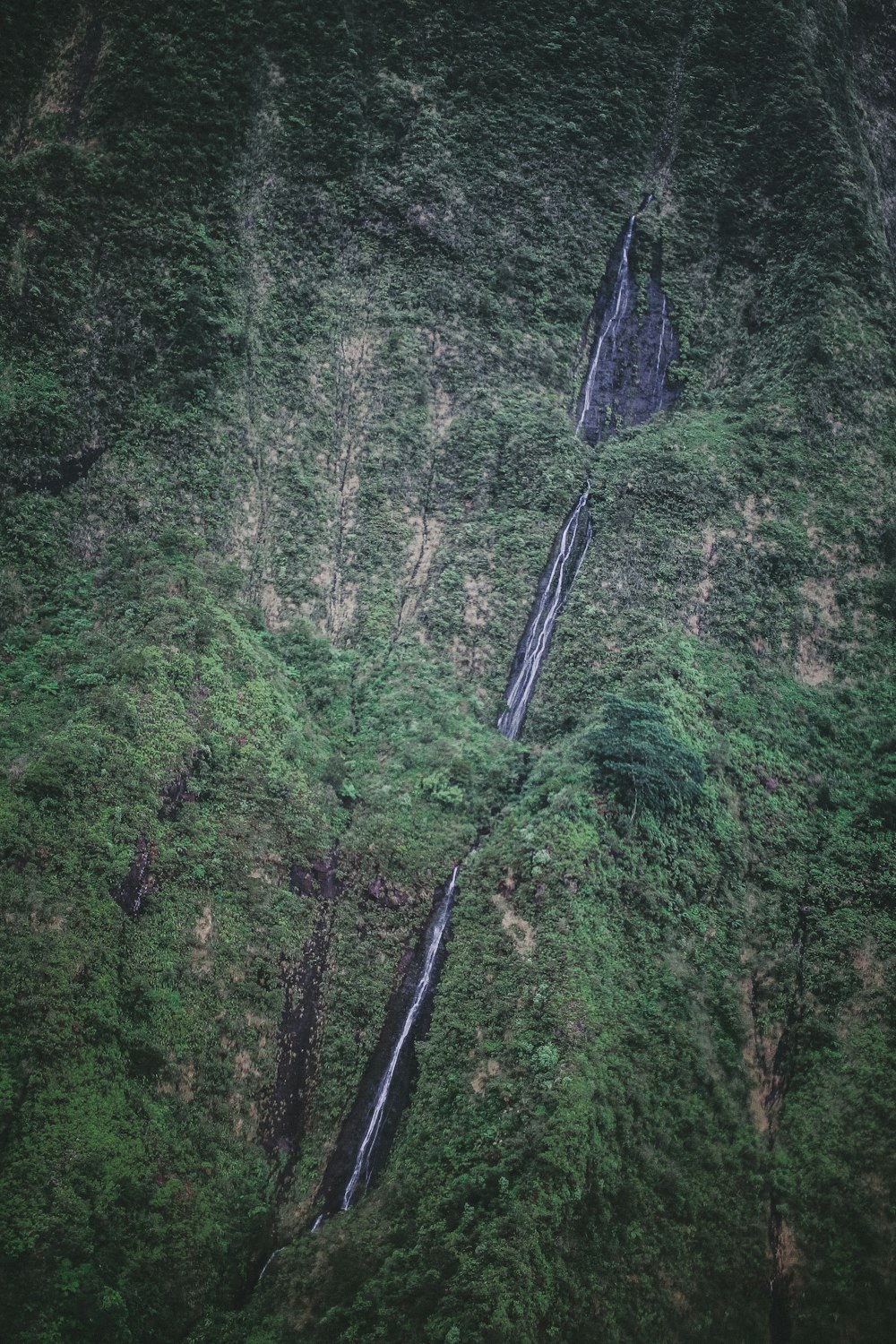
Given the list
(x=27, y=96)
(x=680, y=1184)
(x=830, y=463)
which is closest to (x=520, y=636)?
(x=830, y=463)

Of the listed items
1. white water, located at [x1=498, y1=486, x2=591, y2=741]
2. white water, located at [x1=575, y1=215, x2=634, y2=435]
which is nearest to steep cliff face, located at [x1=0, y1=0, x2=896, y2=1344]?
white water, located at [x1=575, y1=215, x2=634, y2=435]

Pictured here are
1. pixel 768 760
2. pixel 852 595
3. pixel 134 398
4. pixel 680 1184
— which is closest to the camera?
pixel 680 1184

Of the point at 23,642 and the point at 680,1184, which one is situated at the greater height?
the point at 23,642

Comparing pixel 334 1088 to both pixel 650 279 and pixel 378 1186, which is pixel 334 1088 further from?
pixel 650 279

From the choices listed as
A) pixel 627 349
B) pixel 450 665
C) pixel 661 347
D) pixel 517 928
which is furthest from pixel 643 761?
pixel 661 347

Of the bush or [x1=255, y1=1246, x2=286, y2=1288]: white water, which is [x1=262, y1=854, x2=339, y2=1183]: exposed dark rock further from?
the bush

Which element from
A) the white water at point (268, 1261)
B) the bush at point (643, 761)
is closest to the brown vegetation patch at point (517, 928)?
the bush at point (643, 761)

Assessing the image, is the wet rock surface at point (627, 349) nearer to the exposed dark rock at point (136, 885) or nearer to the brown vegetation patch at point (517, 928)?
the brown vegetation patch at point (517, 928)
